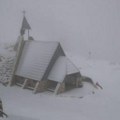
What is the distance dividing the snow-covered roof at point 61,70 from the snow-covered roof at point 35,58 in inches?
45.6

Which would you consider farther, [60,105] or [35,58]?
[35,58]

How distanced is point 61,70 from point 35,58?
171 inches

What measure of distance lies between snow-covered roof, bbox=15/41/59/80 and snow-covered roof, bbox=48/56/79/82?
1158 mm

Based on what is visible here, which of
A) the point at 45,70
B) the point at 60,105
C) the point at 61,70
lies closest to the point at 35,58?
the point at 45,70

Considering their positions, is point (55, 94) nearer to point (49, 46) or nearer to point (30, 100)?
point (30, 100)

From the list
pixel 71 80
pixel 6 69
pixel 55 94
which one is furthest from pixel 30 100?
pixel 6 69

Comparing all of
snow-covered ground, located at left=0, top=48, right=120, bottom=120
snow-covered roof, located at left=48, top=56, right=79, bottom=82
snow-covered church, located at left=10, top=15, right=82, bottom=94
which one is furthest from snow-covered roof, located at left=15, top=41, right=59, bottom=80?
snow-covered ground, located at left=0, top=48, right=120, bottom=120

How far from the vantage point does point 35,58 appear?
94.9 feet

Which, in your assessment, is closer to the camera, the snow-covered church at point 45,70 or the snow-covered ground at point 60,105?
the snow-covered ground at point 60,105

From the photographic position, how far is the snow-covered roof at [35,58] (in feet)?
89.6

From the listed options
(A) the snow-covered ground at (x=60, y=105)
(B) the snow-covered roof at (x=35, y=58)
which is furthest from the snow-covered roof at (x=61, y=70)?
(A) the snow-covered ground at (x=60, y=105)

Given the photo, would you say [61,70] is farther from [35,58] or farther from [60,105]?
[60,105]

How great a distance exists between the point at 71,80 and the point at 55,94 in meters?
4.09

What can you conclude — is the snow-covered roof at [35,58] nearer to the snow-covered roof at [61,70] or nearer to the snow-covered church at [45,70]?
the snow-covered church at [45,70]
